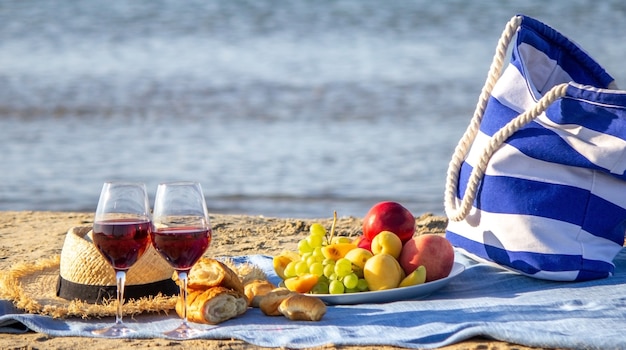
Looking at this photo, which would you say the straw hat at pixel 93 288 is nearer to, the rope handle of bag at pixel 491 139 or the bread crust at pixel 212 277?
the bread crust at pixel 212 277

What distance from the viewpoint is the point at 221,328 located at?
10.3 ft

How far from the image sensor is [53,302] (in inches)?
131

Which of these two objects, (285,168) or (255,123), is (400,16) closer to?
(255,123)

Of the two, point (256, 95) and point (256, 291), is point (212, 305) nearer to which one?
point (256, 291)

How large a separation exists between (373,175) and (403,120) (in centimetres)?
234

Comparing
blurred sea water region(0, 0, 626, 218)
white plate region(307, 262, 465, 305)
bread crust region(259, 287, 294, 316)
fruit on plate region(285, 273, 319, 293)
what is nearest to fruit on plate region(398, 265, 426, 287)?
white plate region(307, 262, 465, 305)

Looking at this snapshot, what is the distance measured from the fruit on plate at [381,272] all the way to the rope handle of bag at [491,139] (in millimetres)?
561

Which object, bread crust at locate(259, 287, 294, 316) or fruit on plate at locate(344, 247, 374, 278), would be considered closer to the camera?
bread crust at locate(259, 287, 294, 316)

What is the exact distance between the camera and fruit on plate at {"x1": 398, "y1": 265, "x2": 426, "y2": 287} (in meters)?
3.44

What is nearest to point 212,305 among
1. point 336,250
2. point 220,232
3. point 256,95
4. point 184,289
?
point 184,289

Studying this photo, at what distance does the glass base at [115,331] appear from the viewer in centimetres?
309

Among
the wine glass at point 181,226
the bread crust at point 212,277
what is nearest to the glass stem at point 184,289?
the wine glass at point 181,226

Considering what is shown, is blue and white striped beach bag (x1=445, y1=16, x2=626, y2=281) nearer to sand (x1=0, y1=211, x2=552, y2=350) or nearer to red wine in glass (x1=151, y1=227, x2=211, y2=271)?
sand (x1=0, y1=211, x2=552, y2=350)

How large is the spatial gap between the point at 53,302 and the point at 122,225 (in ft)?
2.12
